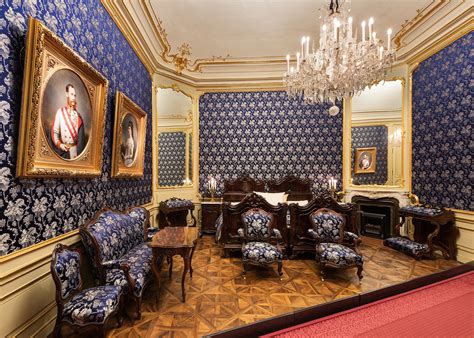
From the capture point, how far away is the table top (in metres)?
2.69

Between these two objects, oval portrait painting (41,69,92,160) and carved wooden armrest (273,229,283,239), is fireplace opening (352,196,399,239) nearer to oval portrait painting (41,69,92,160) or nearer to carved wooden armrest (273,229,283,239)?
carved wooden armrest (273,229,283,239)

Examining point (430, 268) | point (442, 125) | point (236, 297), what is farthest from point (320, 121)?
point (236, 297)

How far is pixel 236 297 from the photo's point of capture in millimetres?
2912

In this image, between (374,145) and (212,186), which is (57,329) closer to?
(212,186)

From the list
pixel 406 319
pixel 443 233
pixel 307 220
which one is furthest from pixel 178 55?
pixel 443 233

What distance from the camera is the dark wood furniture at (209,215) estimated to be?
19.2 feet

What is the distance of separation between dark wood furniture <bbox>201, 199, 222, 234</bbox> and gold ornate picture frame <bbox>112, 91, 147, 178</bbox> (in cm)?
221

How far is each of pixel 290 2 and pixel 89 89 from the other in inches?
149

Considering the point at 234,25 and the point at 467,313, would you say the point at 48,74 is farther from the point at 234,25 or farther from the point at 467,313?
the point at 234,25

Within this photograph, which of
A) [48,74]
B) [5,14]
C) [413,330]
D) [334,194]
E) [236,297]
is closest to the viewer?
[413,330]

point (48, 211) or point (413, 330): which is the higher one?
point (48, 211)

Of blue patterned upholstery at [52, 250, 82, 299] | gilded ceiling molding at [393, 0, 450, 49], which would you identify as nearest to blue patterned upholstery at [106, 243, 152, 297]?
blue patterned upholstery at [52, 250, 82, 299]

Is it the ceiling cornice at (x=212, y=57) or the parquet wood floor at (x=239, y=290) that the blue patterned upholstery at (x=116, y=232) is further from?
the ceiling cornice at (x=212, y=57)

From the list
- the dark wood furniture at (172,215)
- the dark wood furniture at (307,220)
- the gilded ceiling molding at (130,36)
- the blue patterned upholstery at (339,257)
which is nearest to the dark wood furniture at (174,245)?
Answer: the dark wood furniture at (172,215)
